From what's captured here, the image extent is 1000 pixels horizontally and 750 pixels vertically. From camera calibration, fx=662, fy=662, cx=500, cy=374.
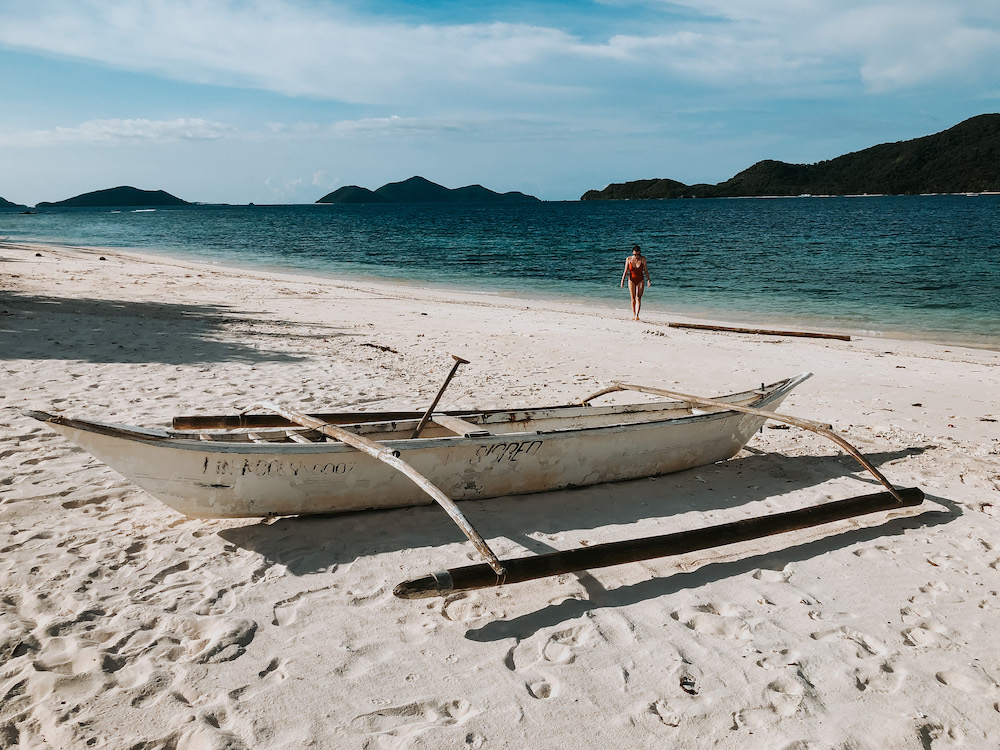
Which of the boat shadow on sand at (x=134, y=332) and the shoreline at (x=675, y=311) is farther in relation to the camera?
the shoreline at (x=675, y=311)

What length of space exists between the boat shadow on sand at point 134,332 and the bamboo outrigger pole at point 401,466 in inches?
170

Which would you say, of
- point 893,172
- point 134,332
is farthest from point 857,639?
point 893,172

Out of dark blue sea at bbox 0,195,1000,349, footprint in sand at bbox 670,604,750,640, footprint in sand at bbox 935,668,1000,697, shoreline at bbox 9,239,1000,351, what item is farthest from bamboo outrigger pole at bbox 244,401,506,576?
dark blue sea at bbox 0,195,1000,349

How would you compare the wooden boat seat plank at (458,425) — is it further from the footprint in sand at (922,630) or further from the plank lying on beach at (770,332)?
the plank lying on beach at (770,332)

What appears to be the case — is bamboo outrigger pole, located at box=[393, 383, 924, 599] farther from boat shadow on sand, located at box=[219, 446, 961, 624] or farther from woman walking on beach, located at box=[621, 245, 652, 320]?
woman walking on beach, located at box=[621, 245, 652, 320]

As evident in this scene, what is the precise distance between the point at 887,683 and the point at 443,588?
83.0 inches

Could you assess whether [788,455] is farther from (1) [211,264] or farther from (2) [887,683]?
(1) [211,264]

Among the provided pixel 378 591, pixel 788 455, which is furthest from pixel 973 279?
pixel 378 591

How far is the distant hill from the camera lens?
11175cm

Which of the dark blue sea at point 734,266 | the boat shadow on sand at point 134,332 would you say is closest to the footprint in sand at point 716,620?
the boat shadow on sand at point 134,332

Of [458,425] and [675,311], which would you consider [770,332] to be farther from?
[458,425]

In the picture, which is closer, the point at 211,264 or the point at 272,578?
the point at 272,578

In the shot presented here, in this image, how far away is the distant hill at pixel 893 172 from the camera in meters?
112

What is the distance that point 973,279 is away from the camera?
2169 centimetres
